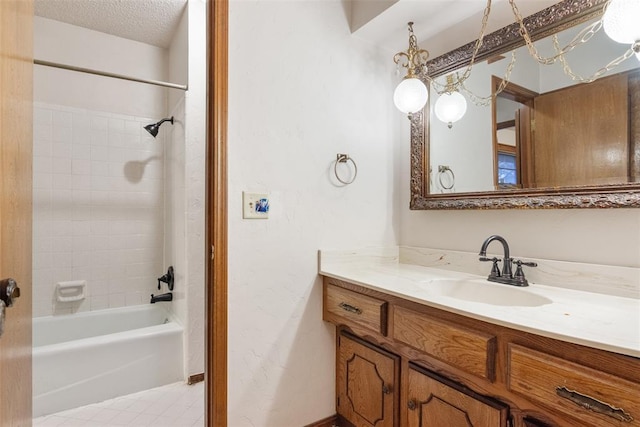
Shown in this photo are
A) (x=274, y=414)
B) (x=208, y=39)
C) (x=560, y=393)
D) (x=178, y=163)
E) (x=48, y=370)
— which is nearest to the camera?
(x=560, y=393)

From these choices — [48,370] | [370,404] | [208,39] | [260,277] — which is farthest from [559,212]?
[48,370]

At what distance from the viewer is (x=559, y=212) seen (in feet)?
4.22

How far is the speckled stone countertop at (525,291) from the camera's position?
0.82 m

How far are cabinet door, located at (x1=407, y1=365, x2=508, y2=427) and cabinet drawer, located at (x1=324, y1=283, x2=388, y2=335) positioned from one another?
0.21m

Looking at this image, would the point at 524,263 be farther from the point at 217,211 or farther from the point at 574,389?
the point at 217,211

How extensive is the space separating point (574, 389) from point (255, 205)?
1197 millimetres

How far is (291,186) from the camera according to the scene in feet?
5.09

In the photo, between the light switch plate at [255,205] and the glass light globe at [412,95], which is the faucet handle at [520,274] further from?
the light switch plate at [255,205]

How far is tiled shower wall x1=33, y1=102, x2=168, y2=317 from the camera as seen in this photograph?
2338 mm

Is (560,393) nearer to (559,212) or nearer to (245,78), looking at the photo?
(559,212)

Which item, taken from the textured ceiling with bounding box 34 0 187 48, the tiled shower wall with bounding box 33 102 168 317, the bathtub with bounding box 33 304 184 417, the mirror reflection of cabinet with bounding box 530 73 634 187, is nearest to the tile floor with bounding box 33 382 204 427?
the bathtub with bounding box 33 304 184 417

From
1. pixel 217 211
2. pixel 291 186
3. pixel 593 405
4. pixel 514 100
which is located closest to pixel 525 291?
pixel 593 405

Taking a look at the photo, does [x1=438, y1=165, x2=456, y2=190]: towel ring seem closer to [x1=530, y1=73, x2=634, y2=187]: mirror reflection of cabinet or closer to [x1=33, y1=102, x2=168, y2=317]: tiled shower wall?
[x1=530, y1=73, x2=634, y2=187]: mirror reflection of cabinet

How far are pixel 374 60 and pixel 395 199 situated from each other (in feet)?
2.55
